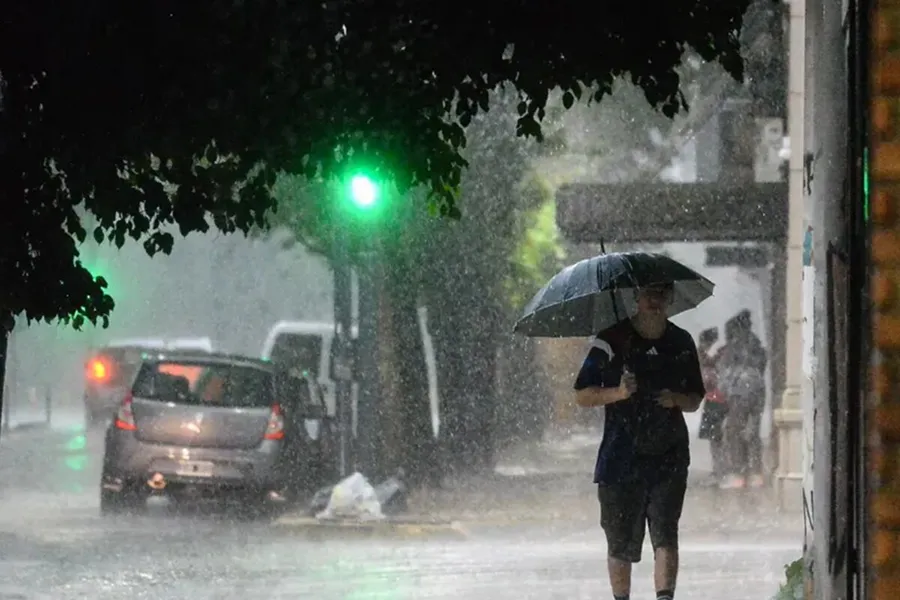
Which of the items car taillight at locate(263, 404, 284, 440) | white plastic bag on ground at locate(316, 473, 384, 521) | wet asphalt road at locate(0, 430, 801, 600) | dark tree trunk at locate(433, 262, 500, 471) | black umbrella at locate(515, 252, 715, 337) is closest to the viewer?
black umbrella at locate(515, 252, 715, 337)

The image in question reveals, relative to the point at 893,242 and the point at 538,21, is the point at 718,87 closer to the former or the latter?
the point at 538,21

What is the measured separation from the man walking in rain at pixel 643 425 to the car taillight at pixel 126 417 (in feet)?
27.4

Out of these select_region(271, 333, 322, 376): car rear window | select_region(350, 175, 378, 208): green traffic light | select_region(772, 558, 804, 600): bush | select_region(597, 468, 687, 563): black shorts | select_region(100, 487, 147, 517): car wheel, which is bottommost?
select_region(100, 487, 147, 517): car wheel

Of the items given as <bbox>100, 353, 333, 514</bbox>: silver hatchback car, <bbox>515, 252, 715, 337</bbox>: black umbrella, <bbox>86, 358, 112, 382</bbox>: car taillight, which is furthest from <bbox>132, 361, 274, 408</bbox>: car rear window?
→ <bbox>86, 358, 112, 382</bbox>: car taillight

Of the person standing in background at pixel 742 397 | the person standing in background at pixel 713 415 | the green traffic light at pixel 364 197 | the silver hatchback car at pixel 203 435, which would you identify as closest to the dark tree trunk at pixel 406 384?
the silver hatchback car at pixel 203 435

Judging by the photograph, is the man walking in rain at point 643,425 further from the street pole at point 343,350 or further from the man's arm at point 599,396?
the street pole at point 343,350

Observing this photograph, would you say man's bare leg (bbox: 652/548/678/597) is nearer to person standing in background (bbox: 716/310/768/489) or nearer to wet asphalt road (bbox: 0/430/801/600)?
wet asphalt road (bbox: 0/430/801/600)

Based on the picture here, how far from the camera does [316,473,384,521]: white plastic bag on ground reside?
1488 centimetres

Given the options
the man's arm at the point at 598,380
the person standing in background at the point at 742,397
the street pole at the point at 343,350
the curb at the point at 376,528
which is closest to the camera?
the man's arm at the point at 598,380

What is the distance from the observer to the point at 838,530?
4738mm

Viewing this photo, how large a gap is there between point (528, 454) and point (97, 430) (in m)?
10.2

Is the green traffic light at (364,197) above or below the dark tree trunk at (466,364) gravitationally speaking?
above

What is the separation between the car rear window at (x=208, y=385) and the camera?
608 inches

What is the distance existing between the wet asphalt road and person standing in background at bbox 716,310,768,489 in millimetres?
3678
